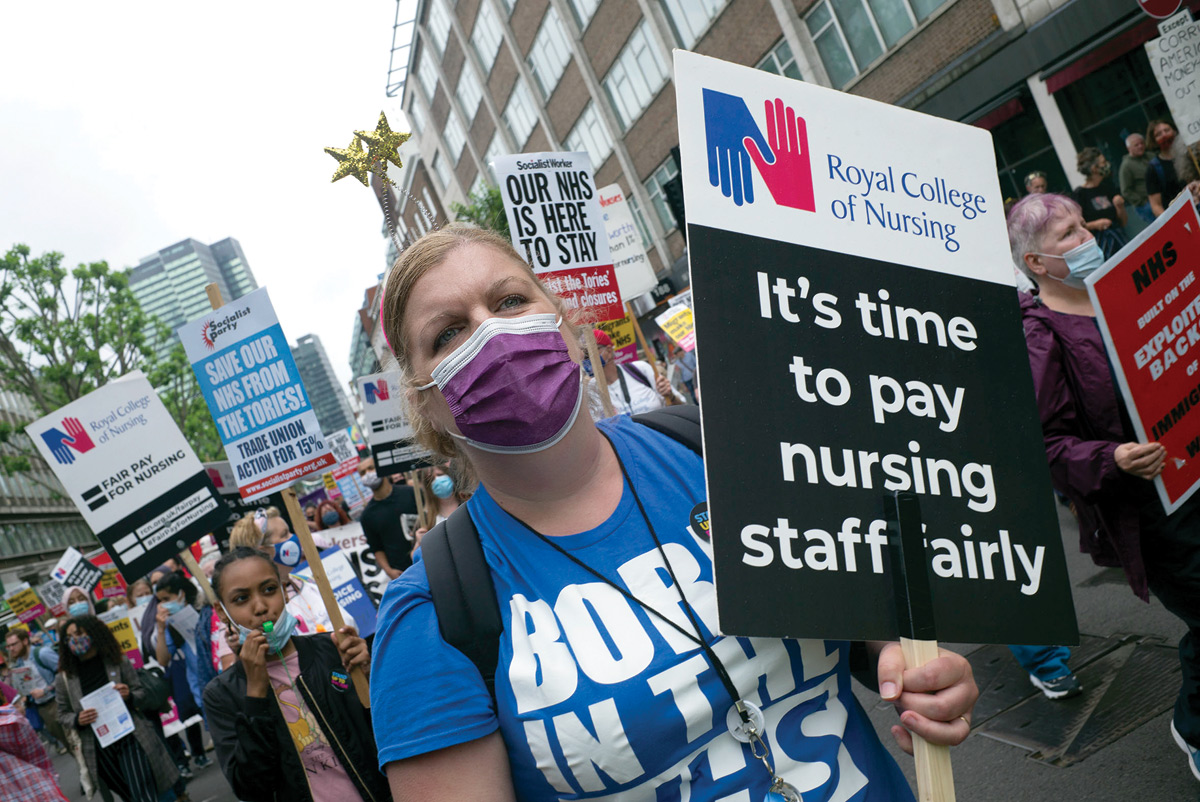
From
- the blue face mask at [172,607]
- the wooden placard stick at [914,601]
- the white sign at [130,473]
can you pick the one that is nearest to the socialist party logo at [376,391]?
the white sign at [130,473]

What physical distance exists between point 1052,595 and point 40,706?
1552 centimetres

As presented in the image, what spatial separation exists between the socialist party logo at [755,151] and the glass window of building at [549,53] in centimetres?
2774

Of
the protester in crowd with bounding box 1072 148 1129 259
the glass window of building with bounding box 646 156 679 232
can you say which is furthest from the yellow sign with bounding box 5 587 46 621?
the protester in crowd with bounding box 1072 148 1129 259

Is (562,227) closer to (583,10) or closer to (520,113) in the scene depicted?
(583,10)

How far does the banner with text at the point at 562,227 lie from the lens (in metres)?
6.29

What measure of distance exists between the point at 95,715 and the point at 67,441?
241 centimetres

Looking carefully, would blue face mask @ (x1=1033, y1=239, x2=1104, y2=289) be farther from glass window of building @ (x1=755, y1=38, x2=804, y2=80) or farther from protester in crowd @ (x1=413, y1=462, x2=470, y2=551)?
glass window of building @ (x1=755, y1=38, x2=804, y2=80)

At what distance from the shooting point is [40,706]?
1340 centimetres

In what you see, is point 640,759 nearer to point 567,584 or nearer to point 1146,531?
point 567,584

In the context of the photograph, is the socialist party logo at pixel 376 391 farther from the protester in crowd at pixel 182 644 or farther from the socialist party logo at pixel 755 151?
the socialist party logo at pixel 755 151

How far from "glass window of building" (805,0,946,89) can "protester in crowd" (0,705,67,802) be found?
16.1 m

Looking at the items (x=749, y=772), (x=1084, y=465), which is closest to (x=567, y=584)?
(x=749, y=772)

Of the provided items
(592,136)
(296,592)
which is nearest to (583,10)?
(592,136)

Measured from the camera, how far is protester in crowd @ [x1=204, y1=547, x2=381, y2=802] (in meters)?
3.76
